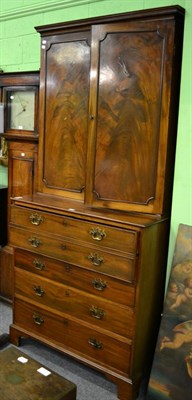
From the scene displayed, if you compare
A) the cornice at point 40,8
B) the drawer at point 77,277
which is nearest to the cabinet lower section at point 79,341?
the drawer at point 77,277

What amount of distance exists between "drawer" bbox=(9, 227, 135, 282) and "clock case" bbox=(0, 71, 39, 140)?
0.78 meters

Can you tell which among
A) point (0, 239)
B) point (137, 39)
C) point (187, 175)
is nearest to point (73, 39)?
point (137, 39)

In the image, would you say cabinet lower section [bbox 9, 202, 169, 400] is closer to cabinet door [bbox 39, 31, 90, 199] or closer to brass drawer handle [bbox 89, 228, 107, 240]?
brass drawer handle [bbox 89, 228, 107, 240]

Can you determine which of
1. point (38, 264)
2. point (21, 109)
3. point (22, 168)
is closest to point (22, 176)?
point (22, 168)

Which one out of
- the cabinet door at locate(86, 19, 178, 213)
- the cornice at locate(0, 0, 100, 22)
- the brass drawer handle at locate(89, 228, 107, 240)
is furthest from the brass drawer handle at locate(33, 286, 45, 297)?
the cornice at locate(0, 0, 100, 22)

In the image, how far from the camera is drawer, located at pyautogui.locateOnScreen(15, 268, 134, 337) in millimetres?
2131

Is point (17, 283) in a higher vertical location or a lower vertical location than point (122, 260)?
lower

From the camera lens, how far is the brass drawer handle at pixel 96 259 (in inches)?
84.4

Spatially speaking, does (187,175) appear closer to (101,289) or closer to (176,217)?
(176,217)

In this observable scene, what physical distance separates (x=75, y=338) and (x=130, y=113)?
4.62 feet

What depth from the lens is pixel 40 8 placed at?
118 inches

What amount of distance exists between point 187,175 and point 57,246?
0.89 meters

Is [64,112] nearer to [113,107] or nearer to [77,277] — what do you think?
[113,107]

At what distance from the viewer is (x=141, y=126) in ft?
7.00
